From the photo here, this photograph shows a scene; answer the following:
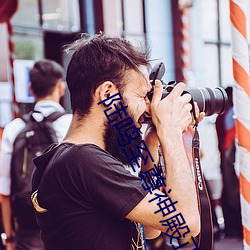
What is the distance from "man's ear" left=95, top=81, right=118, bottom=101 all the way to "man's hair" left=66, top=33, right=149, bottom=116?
0.04ft

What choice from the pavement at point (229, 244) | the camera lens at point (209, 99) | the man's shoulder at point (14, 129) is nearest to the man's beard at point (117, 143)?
the camera lens at point (209, 99)

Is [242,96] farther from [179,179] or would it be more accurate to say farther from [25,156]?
[25,156]

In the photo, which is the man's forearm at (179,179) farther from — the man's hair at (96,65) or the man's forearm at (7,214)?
the man's forearm at (7,214)

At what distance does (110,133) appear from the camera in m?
1.44

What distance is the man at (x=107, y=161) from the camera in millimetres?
1322

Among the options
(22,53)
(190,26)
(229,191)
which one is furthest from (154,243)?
(190,26)

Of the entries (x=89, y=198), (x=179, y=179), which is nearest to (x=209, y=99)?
(x=179, y=179)

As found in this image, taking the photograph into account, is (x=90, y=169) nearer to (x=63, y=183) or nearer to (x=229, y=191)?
(x=63, y=183)

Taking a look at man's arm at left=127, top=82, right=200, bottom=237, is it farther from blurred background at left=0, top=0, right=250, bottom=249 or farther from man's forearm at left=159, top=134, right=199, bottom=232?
blurred background at left=0, top=0, right=250, bottom=249

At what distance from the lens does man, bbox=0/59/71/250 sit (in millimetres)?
2627

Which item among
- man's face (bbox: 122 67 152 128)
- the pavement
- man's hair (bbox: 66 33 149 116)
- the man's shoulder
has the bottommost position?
the pavement

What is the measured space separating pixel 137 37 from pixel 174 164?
6686mm

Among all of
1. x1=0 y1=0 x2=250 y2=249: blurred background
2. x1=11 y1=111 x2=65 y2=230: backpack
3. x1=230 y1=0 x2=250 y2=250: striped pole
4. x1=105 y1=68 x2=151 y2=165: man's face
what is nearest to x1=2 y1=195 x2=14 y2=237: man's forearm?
x1=11 y1=111 x2=65 y2=230: backpack

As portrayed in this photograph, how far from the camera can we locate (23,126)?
2758mm
